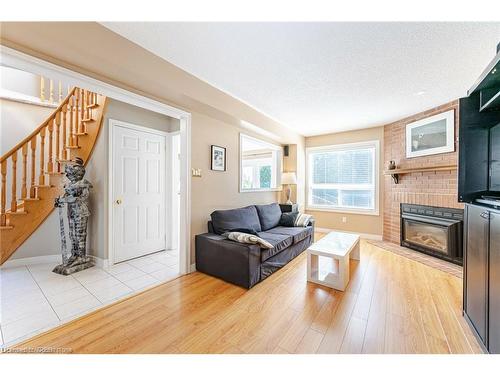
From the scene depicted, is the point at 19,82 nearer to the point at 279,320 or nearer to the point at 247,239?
the point at 247,239

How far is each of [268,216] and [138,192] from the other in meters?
2.24

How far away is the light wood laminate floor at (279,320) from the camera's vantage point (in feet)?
4.78

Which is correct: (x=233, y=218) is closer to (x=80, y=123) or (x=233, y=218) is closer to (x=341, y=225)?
(x=80, y=123)

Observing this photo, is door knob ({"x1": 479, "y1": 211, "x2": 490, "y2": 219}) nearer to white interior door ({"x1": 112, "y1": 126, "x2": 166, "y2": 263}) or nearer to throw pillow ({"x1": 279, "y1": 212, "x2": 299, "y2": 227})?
throw pillow ({"x1": 279, "y1": 212, "x2": 299, "y2": 227})

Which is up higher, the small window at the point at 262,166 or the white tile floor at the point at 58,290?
the small window at the point at 262,166

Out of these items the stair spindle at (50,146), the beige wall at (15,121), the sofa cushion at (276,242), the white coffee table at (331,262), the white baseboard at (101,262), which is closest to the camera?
the white coffee table at (331,262)

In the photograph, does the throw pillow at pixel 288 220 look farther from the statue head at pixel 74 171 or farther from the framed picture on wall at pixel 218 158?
the statue head at pixel 74 171

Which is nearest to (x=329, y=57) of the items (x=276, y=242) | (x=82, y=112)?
(x=276, y=242)

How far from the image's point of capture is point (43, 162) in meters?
3.05

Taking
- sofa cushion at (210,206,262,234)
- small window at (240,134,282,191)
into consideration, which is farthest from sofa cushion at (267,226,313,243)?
small window at (240,134,282,191)

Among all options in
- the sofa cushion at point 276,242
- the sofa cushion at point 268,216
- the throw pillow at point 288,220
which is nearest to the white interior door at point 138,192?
the sofa cushion at point 268,216

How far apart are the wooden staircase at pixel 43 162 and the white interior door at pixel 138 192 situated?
0.47 metres
